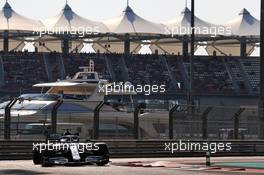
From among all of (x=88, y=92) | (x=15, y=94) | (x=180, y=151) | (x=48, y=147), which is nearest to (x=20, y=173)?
(x=48, y=147)

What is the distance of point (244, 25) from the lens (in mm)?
103125

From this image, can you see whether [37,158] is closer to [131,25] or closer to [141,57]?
[141,57]

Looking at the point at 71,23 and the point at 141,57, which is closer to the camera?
the point at 141,57

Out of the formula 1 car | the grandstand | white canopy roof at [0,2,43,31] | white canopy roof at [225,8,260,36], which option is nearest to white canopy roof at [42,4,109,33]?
the grandstand

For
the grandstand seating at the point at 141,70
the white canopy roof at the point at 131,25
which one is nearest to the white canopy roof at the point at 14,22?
the grandstand seating at the point at 141,70

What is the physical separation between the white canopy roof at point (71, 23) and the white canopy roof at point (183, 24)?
29.2 ft

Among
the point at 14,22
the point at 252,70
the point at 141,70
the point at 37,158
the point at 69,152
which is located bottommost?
the point at 37,158

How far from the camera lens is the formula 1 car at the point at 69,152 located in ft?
73.6

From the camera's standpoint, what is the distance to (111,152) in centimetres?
2992

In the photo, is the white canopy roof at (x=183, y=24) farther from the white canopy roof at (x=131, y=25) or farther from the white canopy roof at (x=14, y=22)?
the white canopy roof at (x=14, y=22)

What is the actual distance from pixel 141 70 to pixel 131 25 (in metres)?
10.5

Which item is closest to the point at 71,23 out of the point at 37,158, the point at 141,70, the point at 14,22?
the point at 14,22

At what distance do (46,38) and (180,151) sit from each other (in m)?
72.5

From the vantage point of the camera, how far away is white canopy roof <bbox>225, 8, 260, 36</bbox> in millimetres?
101625
